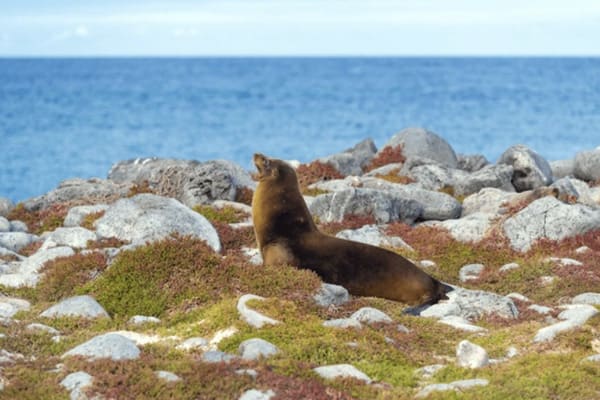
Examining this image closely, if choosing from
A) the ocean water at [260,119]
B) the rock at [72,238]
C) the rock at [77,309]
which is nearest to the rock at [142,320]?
the rock at [77,309]

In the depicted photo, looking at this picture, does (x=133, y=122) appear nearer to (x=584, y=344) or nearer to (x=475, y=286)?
(x=475, y=286)

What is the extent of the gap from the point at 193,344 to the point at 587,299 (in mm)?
6541

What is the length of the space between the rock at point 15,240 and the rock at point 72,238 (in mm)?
1000

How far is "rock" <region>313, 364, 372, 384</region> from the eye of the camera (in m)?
9.87

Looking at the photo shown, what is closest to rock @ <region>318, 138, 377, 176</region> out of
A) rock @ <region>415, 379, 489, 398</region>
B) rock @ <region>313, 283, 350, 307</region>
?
rock @ <region>313, 283, 350, 307</region>

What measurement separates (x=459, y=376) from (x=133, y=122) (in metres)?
84.3

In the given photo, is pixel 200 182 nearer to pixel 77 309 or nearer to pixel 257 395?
pixel 77 309

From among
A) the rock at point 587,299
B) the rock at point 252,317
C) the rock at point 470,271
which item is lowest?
the rock at point 470,271

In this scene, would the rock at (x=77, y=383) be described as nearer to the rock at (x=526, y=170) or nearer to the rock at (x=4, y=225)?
the rock at (x=4, y=225)

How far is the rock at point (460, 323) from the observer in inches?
501

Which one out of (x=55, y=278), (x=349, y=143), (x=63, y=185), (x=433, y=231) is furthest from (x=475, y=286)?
(x=349, y=143)

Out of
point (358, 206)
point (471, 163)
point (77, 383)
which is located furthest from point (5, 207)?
point (77, 383)

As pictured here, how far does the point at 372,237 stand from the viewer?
61.5ft

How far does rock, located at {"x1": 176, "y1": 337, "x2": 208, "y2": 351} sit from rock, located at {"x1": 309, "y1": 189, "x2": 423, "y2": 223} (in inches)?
377
